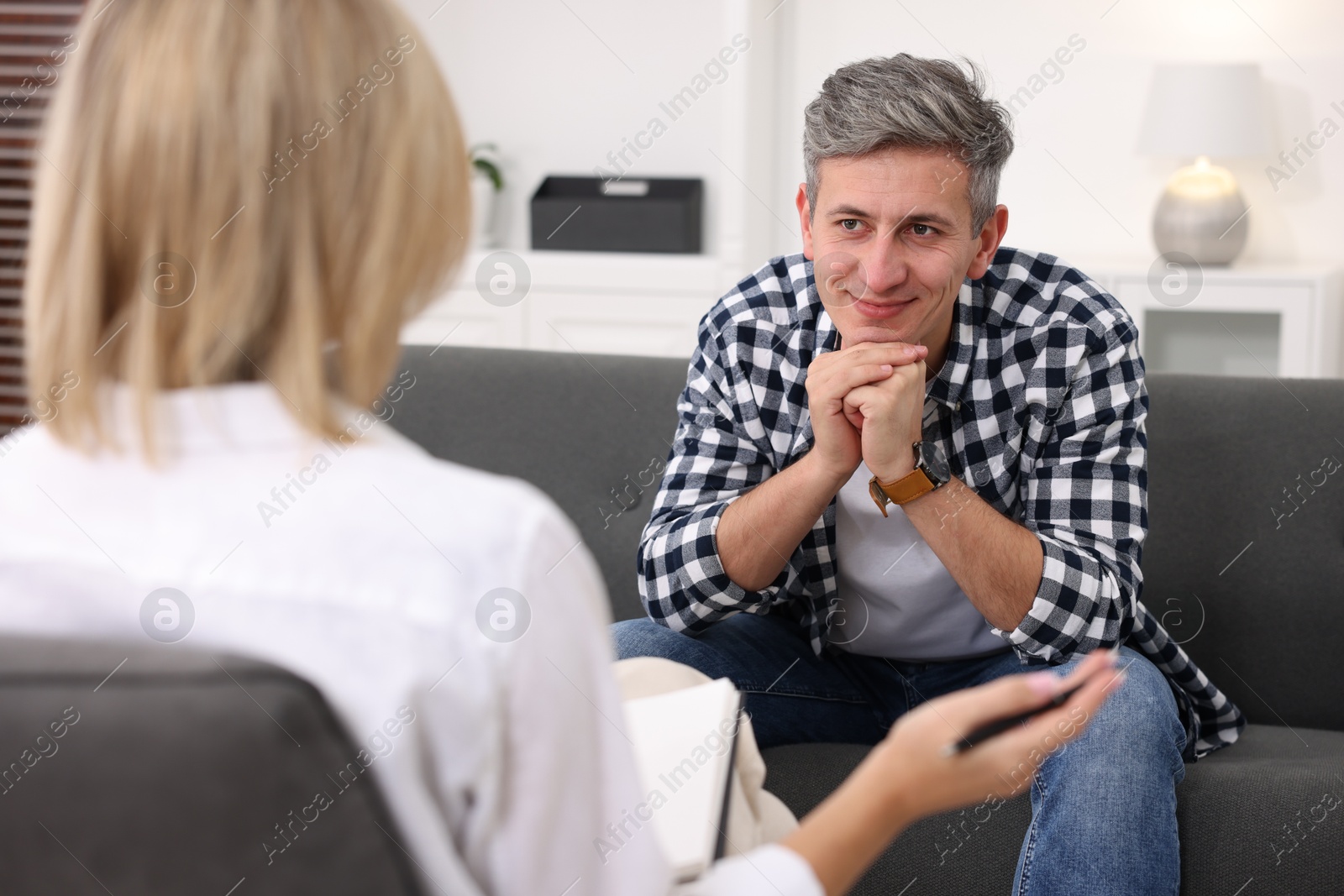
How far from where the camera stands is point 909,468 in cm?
130

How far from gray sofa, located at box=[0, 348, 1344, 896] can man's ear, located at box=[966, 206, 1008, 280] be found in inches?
14.4

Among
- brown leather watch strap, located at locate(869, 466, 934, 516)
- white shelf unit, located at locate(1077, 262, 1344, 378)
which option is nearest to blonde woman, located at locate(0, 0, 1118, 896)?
brown leather watch strap, located at locate(869, 466, 934, 516)

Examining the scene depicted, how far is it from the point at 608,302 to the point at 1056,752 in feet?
7.89

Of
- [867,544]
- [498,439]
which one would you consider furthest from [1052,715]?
[498,439]

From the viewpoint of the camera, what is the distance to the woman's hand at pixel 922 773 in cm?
69

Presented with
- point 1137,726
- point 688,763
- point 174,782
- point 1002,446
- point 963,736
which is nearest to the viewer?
point 174,782

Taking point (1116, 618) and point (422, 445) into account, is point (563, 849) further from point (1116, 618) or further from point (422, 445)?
point (422, 445)

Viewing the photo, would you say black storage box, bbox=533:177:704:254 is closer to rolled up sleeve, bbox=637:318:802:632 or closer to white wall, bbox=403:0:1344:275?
white wall, bbox=403:0:1344:275

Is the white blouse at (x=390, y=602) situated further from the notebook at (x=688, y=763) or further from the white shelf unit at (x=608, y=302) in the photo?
the white shelf unit at (x=608, y=302)

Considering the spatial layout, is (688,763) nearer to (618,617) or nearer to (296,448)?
(296,448)

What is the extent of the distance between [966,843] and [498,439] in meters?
0.89

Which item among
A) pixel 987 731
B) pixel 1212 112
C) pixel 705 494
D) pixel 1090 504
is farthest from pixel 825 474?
pixel 1212 112

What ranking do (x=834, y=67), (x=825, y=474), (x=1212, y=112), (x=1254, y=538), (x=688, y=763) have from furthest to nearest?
(x=834, y=67)
(x=1212, y=112)
(x=1254, y=538)
(x=825, y=474)
(x=688, y=763)

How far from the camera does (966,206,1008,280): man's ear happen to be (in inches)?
57.1
